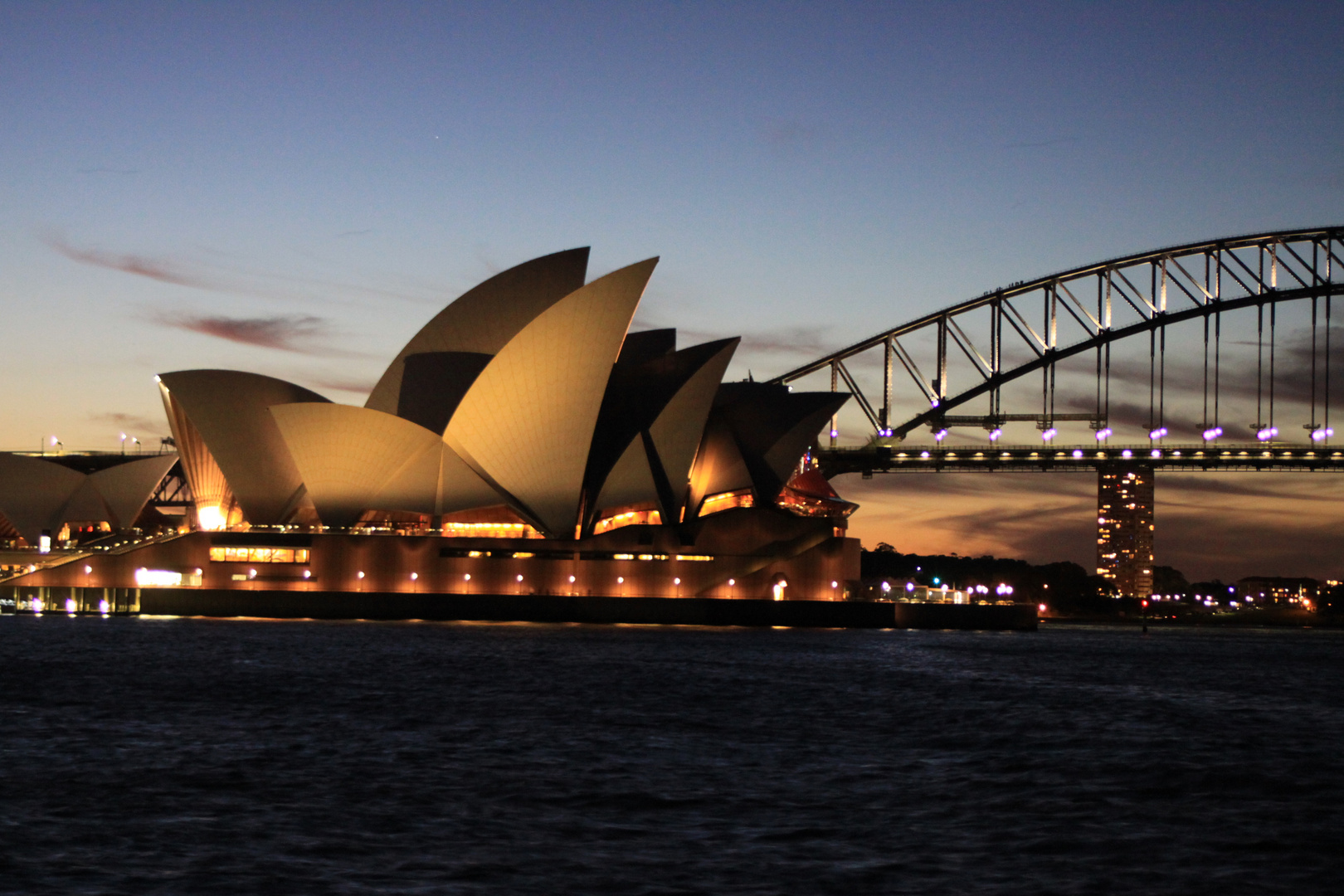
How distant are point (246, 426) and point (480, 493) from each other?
43.0 ft

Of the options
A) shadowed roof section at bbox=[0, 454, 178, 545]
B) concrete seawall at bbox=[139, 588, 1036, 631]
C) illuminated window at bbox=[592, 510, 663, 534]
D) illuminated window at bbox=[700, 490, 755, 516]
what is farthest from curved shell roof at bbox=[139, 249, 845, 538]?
shadowed roof section at bbox=[0, 454, 178, 545]

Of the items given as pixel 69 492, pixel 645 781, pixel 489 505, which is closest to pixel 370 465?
pixel 489 505

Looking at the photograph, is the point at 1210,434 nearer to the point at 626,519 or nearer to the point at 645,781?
the point at 626,519

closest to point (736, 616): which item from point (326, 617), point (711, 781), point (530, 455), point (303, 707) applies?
point (530, 455)

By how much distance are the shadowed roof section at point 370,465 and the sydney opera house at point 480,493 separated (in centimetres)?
11

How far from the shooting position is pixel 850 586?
3164 inches

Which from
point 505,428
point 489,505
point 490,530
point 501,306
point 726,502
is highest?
point 501,306

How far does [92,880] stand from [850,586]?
226ft

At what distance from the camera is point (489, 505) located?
75688mm

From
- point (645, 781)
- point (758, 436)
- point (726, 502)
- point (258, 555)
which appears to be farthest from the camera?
point (726, 502)

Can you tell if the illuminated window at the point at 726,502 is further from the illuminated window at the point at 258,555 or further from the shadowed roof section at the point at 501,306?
the illuminated window at the point at 258,555

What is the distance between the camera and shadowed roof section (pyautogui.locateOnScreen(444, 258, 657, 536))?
64938 mm

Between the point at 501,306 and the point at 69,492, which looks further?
the point at 69,492

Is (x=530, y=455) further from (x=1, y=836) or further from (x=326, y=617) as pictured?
(x=1, y=836)
